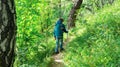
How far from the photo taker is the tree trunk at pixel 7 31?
2.36m

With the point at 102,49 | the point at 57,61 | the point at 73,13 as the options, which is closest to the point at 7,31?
the point at 102,49

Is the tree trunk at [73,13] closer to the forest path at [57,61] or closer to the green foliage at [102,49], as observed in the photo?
the green foliage at [102,49]

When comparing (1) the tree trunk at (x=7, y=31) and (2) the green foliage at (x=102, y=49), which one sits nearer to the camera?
(1) the tree trunk at (x=7, y=31)

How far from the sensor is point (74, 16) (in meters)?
20.3

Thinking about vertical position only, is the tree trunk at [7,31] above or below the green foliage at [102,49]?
above

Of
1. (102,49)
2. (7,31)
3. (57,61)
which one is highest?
(7,31)

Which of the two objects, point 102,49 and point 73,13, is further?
point 73,13

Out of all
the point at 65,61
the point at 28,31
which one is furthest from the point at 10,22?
the point at 28,31

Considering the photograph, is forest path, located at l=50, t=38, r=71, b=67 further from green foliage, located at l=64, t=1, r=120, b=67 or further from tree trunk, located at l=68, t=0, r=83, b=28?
tree trunk, located at l=68, t=0, r=83, b=28

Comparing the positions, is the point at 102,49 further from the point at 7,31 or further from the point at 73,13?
the point at 73,13

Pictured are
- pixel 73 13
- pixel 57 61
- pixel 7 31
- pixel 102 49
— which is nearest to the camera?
pixel 7 31

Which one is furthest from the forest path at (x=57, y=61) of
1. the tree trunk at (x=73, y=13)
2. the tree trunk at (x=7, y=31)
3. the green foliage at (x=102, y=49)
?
the tree trunk at (x=7, y=31)

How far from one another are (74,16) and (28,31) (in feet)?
24.7

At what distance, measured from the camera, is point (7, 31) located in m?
2.38
